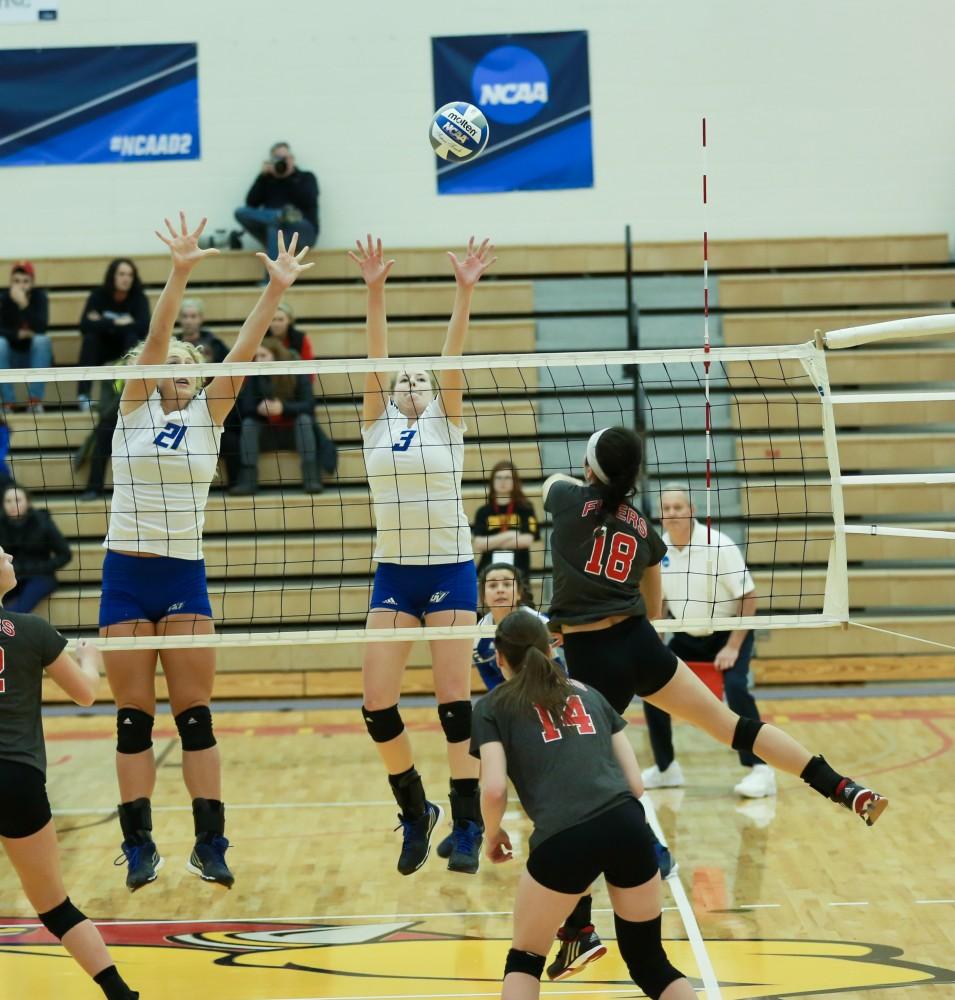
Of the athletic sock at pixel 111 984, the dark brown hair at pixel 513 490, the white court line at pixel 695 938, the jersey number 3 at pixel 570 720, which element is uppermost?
the dark brown hair at pixel 513 490

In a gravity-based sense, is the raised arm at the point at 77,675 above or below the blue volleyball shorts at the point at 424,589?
below

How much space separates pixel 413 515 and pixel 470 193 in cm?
860

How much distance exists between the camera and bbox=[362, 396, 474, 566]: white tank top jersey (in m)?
6.12

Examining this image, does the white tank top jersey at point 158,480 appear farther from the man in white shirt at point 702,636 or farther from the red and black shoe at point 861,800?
the man in white shirt at point 702,636

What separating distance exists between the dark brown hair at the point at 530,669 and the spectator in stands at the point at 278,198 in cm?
912

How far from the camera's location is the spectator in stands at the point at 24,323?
12742mm

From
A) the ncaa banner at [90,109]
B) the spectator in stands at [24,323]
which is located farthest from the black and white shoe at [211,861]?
the ncaa banner at [90,109]

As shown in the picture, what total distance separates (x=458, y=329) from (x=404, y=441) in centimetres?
56

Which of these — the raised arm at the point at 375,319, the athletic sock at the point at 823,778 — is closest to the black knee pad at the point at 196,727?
the raised arm at the point at 375,319

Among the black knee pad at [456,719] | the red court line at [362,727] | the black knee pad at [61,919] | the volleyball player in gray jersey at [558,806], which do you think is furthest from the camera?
the red court line at [362,727]

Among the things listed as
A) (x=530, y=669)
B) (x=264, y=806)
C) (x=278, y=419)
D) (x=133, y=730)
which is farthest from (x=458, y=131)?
(x=278, y=419)

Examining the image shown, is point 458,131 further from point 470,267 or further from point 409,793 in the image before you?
point 409,793

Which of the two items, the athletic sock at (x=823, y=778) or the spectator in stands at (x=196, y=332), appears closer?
the athletic sock at (x=823, y=778)

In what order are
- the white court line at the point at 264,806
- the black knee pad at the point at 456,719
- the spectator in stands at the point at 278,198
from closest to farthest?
the black knee pad at the point at 456,719, the white court line at the point at 264,806, the spectator in stands at the point at 278,198
